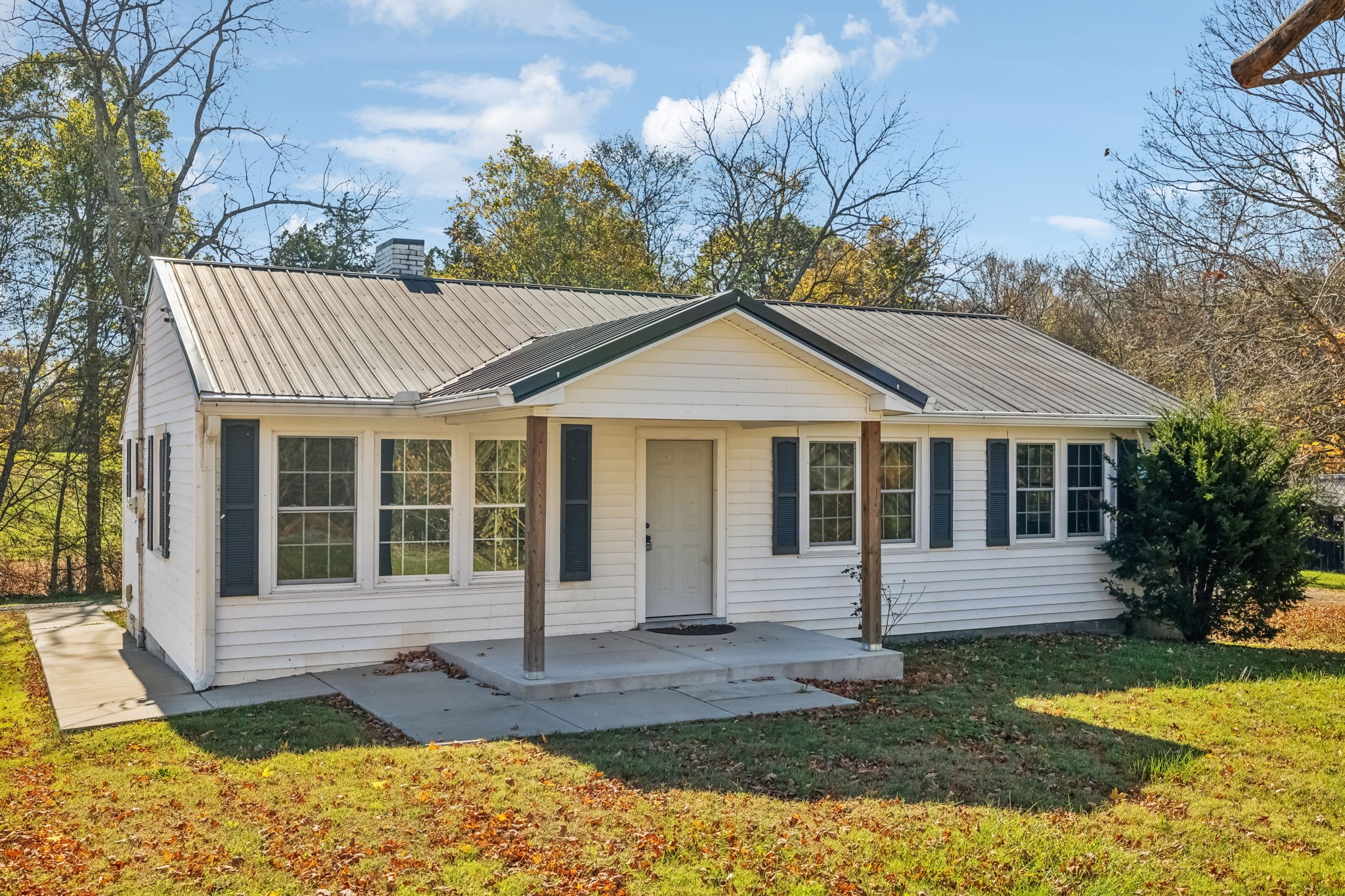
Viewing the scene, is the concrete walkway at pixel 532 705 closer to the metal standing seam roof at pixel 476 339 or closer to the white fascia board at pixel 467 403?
the white fascia board at pixel 467 403

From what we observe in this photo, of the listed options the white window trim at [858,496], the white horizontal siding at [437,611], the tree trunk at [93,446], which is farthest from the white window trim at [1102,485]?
the tree trunk at [93,446]

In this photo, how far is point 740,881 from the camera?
5387 mm

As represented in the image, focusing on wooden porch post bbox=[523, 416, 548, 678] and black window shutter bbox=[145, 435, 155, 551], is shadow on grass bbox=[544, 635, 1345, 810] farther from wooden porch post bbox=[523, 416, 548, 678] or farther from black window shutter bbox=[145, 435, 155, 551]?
black window shutter bbox=[145, 435, 155, 551]

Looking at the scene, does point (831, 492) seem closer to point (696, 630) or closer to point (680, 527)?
point (680, 527)

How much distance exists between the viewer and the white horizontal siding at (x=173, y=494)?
1014 cm

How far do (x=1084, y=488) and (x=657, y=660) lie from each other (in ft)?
22.9

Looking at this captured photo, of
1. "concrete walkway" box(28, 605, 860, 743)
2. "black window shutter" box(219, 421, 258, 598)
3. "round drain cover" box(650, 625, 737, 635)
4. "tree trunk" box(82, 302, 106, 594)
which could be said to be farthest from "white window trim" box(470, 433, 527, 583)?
"tree trunk" box(82, 302, 106, 594)

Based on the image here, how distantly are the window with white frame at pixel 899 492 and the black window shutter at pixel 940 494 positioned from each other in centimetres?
21

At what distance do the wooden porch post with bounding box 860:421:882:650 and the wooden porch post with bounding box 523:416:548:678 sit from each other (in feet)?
10.5

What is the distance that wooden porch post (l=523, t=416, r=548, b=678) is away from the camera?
919 centimetres

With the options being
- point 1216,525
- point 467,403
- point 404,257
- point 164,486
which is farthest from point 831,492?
point 164,486

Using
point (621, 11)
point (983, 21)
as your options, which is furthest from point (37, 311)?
point (983, 21)

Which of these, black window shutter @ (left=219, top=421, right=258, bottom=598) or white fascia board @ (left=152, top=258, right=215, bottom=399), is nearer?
white fascia board @ (left=152, top=258, right=215, bottom=399)

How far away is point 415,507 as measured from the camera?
10.8 metres
